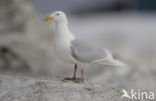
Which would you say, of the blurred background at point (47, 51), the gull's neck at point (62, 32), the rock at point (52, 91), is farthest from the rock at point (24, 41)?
the gull's neck at point (62, 32)

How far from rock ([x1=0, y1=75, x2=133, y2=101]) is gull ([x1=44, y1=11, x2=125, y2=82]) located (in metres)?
0.25

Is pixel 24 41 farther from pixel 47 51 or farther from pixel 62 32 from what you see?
pixel 62 32

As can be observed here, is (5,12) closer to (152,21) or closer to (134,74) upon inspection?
(134,74)

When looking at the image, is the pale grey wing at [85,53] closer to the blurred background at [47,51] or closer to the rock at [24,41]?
the blurred background at [47,51]

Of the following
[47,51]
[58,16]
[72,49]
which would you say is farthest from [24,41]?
[72,49]

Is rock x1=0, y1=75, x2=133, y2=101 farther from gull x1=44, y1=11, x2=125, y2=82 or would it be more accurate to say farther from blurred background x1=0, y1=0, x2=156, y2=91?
blurred background x1=0, y1=0, x2=156, y2=91

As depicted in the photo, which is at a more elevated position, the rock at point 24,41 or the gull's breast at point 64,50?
the rock at point 24,41

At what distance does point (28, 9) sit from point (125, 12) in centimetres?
1168

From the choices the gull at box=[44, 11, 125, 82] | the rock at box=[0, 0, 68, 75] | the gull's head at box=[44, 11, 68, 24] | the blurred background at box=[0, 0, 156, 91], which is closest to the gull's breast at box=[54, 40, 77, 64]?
the gull at box=[44, 11, 125, 82]

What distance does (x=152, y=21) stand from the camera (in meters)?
17.1

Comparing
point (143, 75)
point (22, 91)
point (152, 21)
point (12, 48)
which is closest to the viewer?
point (22, 91)

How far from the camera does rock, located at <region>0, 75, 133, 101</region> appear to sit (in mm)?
3936

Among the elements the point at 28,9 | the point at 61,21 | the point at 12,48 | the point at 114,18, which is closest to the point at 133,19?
the point at 114,18

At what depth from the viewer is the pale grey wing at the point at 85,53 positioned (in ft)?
13.2
